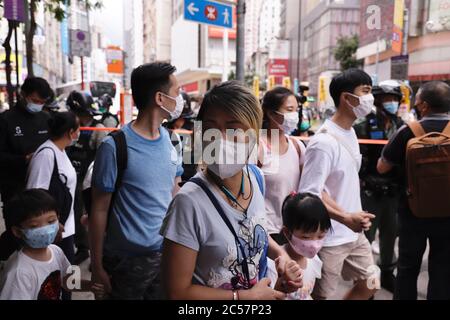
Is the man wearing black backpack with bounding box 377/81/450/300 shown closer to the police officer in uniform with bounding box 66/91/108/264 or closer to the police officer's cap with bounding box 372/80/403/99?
the police officer's cap with bounding box 372/80/403/99

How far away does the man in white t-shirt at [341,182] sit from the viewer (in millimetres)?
2340

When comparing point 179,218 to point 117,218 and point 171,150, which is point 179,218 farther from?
point 171,150

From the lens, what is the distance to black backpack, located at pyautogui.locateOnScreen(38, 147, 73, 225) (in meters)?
2.57

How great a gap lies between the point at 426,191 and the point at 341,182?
629mm

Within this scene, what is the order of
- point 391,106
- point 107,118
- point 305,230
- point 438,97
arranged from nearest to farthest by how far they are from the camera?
point 305,230 < point 438,97 < point 391,106 < point 107,118

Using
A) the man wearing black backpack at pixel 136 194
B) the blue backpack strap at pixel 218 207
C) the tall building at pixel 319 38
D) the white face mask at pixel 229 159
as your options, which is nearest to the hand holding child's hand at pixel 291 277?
the blue backpack strap at pixel 218 207

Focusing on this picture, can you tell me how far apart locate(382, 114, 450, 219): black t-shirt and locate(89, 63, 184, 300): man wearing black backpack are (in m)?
1.57

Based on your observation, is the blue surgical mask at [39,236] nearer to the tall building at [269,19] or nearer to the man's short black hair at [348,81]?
the man's short black hair at [348,81]

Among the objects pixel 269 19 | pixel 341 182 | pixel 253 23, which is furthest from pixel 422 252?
pixel 253 23

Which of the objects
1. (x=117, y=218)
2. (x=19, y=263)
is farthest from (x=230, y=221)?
(x=19, y=263)

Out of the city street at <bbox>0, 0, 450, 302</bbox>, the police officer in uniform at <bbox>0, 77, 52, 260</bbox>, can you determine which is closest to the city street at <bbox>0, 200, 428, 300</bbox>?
the city street at <bbox>0, 0, 450, 302</bbox>

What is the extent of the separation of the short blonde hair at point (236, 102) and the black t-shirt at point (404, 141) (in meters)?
1.76

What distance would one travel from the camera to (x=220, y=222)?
1.30 meters

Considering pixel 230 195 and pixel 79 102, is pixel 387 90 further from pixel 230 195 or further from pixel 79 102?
pixel 79 102
